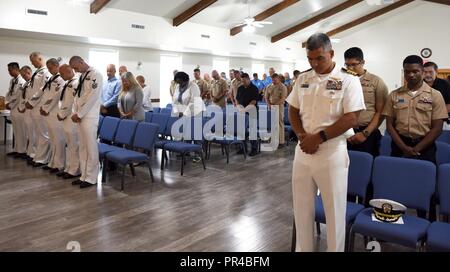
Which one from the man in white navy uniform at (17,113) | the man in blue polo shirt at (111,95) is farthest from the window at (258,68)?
the man in white navy uniform at (17,113)

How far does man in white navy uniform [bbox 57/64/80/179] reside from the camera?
4.62 m

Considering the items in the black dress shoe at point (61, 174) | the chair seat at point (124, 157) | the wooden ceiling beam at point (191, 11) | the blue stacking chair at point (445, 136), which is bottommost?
the black dress shoe at point (61, 174)

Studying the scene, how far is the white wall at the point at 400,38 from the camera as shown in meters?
12.2

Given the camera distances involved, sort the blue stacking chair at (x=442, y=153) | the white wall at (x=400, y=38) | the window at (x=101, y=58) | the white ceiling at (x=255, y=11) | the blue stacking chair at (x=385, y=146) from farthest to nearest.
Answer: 1. the white wall at (x=400, y=38)
2. the window at (x=101, y=58)
3. the white ceiling at (x=255, y=11)
4. the blue stacking chair at (x=385, y=146)
5. the blue stacking chair at (x=442, y=153)

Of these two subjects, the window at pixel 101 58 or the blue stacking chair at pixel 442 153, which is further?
the window at pixel 101 58

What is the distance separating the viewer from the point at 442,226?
2133 millimetres

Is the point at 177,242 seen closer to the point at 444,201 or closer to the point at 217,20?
the point at 444,201

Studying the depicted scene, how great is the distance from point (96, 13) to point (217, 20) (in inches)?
136

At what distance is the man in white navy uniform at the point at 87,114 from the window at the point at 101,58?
458 centimetres

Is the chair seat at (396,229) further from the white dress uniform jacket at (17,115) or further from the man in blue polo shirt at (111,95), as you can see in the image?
the white dress uniform jacket at (17,115)

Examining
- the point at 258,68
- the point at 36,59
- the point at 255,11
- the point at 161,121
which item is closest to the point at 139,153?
the point at 161,121

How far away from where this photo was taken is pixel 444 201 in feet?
7.44

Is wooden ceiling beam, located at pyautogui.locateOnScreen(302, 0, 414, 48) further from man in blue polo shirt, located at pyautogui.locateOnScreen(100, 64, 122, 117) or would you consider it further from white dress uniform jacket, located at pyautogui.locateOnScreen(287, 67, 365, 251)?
white dress uniform jacket, located at pyautogui.locateOnScreen(287, 67, 365, 251)

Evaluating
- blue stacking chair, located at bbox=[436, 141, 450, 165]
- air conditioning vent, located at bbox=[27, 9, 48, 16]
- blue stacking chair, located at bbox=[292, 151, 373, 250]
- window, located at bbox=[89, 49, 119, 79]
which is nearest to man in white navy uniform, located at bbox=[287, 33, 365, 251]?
blue stacking chair, located at bbox=[292, 151, 373, 250]
